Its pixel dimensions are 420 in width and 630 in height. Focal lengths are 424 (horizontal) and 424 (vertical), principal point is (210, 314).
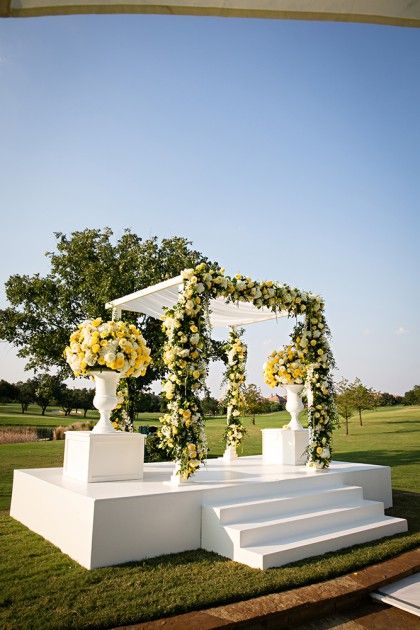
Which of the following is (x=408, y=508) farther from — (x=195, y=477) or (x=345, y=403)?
(x=345, y=403)

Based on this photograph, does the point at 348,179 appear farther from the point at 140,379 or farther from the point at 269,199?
the point at 140,379

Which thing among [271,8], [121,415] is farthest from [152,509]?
[271,8]

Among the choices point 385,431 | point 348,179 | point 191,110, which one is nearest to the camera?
point 191,110

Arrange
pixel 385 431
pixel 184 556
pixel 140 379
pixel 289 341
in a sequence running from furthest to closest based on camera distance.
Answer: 1. pixel 385 431
2. pixel 140 379
3. pixel 289 341
4. pixel 184 556

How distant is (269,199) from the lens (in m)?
9.42

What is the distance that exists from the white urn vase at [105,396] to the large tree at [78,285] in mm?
7429

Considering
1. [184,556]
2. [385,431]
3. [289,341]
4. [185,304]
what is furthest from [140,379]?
[385,431]

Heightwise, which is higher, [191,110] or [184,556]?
[191,110]

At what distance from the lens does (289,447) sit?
8.77 m

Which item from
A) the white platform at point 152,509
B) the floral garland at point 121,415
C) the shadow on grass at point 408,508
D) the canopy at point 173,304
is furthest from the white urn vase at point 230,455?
the shadow on grass at point 408,508

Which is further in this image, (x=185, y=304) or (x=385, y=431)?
(x=385, y=431)

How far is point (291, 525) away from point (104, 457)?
9.34ft

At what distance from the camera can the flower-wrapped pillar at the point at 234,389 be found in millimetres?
9578

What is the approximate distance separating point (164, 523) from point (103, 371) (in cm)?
254
